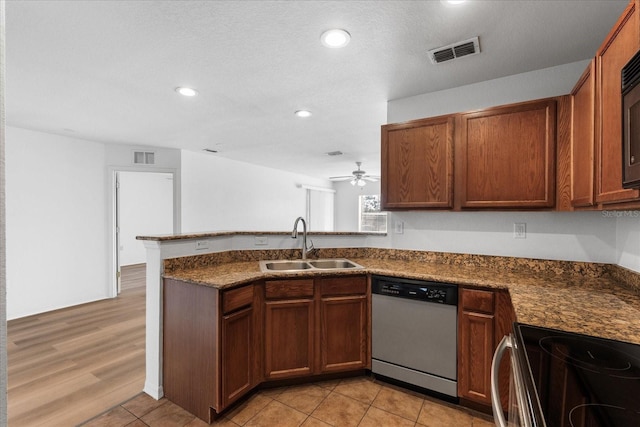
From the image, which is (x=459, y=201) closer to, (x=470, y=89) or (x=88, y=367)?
(x=470, y=89)

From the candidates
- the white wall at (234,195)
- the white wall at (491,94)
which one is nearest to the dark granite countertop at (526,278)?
the white wall at (491,94)

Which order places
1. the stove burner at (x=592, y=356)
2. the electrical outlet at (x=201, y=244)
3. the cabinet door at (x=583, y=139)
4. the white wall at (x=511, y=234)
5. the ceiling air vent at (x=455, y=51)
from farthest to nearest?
the electrical outlet at (x=201, y=244) → the white wall at (x=511, y=234) → the ceiling air vent at (x=455, y=51) → the cabinet door at (x=583, y=139) → the stove burner at (x=592, y=356)

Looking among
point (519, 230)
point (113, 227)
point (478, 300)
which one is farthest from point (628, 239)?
point (113, 227)

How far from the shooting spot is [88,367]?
2.58 metres

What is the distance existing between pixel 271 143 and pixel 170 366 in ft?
11.1

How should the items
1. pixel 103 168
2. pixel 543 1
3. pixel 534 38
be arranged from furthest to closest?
pixel 103 168 → pixel 534 38 → pixel 543 1

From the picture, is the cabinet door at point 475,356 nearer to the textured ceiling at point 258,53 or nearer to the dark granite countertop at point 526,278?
the dark granite countertop at point 526,278

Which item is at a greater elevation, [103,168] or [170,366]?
[103,168]

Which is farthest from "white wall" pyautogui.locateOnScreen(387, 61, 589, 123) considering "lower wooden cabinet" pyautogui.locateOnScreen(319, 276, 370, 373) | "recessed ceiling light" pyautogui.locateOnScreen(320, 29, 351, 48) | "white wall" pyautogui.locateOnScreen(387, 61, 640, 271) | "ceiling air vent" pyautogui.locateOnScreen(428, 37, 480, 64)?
"lower wooden cabinet" pyautogui.locateOnScreen(319, 276, 370, 373)

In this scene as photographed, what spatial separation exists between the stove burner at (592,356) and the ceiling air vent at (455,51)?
1.73 m

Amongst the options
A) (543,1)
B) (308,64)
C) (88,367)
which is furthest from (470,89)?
(88,367)

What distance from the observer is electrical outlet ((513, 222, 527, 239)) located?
2.34 metres

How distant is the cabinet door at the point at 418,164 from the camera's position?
7.65 ft

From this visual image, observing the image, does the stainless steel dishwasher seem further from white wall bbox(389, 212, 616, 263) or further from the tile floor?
white wall bbox(389, 212, 616, 263)
